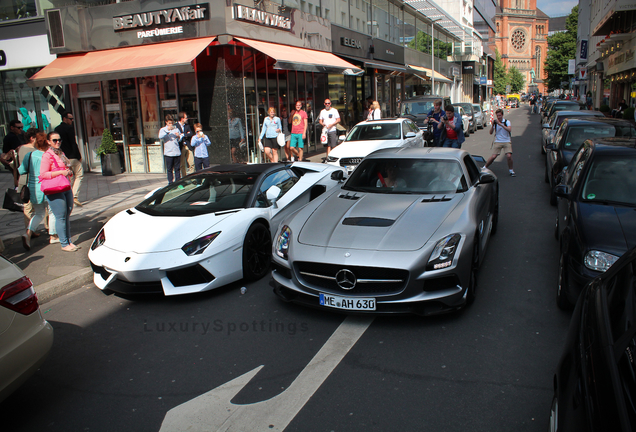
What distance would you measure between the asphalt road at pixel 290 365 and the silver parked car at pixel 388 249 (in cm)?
30

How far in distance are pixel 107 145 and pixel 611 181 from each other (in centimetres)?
1412

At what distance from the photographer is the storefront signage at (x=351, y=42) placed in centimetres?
2238

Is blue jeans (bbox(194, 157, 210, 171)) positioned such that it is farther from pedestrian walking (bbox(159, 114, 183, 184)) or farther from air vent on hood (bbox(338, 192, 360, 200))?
air vent on hood (bbox(338, 192, 360, 200))

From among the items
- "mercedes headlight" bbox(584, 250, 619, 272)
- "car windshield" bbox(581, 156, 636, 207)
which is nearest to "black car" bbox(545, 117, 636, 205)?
"car windshield" bbox(581, 156, 636, 207)

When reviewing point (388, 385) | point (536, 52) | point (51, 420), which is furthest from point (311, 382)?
point (536, 52)

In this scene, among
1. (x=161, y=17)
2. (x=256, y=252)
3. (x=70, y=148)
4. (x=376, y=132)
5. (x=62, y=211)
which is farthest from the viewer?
(x=161, y=17)

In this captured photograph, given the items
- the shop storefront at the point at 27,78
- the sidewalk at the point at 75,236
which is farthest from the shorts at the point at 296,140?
the shop storefront at the point at 27,78

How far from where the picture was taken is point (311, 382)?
362 centimetres

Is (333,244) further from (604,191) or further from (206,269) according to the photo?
(604,191)

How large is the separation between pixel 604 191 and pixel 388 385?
317 centimetres

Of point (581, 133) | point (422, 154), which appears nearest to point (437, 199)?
point (422, 154)

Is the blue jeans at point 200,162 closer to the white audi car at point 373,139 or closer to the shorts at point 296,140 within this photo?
the white audi car at point 373,139

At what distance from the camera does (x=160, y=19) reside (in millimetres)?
14750

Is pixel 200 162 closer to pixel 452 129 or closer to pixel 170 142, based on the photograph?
pixel 170 142
